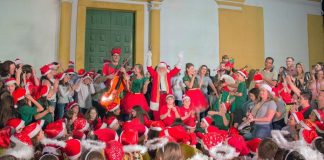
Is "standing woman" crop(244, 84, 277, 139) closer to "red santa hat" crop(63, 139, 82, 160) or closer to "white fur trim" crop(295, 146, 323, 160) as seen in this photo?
"white fur trim" crop(295, 146, 323, 160)

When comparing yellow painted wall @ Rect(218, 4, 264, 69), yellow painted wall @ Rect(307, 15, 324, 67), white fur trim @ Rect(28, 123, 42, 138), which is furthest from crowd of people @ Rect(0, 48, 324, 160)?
yellow painted wall @ Rect(307, 15, 324, 67)

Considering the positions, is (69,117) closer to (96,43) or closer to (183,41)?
(96,43)

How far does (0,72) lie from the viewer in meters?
6.60

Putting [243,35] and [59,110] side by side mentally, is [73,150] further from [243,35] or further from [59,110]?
[243,35]

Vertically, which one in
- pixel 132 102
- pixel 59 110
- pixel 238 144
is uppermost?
pixel 132 102

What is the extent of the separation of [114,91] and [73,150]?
11.6 ft

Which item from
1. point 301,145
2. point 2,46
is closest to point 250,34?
point 2,46

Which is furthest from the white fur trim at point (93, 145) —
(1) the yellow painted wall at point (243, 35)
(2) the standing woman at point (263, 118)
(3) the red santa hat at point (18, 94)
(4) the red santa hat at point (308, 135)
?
(1) the yellow painted wall at point (243, 35)

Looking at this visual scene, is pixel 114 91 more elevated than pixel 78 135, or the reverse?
pixel 114 91

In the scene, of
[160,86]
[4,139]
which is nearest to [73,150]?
[4,139]

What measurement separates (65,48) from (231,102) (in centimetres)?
530

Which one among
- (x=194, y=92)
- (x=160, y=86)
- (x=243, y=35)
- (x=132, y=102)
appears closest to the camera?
(x=132, y=102)

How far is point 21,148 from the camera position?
12.0 ft

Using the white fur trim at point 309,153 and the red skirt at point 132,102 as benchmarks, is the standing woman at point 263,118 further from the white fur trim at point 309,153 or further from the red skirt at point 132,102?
the red skirt at point 132,102
